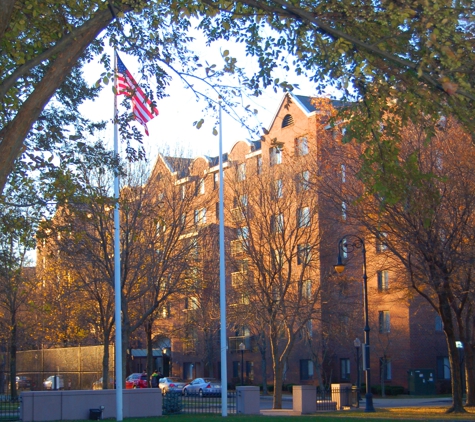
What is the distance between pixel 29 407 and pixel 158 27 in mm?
14038

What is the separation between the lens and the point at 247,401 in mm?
25609

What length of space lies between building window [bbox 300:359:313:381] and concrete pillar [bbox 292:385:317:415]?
70.7ft

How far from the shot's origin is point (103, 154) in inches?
618

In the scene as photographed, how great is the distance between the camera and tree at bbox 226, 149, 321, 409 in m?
30.9

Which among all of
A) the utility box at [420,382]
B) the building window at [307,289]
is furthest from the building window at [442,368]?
the building window at [307,289]

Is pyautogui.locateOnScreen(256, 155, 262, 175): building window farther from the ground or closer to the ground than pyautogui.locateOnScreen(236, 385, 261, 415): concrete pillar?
farther from the ground

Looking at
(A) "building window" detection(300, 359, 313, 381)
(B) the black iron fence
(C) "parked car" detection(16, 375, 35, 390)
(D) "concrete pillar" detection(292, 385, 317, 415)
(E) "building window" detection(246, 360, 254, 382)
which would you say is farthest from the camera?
(E) "building window" detection(246, 360, 254, 382)

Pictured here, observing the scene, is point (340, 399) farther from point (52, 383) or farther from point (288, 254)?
point (52, 383)

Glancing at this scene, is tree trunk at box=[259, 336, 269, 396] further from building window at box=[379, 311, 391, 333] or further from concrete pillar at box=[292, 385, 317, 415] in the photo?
concrete pillar at box=[292, 385, 317, 415]

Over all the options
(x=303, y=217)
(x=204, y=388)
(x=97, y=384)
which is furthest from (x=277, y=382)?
(x=204, y=388)

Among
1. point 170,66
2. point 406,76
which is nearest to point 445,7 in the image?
point 406,76

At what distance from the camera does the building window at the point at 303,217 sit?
31.8 meters

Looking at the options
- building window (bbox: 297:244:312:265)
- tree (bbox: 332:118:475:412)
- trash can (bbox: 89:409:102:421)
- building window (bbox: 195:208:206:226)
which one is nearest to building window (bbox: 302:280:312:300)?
building window (bbox: 297:244:312:265)

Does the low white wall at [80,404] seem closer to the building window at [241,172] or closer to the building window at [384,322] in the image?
the building window at [241,172]
